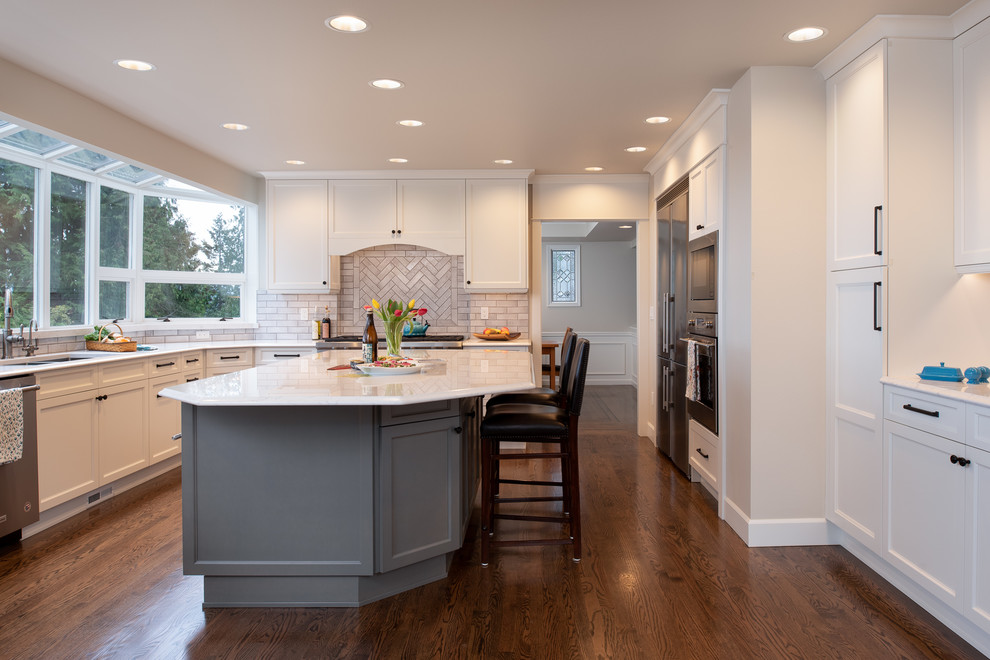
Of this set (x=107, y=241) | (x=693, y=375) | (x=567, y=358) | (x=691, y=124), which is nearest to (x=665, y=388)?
(x=693, y=375)

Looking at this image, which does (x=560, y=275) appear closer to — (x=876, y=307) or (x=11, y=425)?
(x=876, y=307)

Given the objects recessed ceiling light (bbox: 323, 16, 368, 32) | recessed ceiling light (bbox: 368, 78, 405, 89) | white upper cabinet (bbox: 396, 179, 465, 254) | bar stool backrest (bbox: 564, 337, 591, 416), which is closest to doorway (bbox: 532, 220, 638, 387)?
white upper cabinet (bbox: 396, 179, 465, 254)

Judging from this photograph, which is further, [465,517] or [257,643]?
[465,517]

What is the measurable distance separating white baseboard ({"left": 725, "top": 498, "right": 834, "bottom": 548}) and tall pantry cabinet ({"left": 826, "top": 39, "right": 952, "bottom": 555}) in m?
0.18

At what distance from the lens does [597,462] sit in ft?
15.3

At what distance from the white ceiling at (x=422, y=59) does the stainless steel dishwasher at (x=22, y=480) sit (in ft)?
5.41

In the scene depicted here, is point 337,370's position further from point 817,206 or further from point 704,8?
point 817,206

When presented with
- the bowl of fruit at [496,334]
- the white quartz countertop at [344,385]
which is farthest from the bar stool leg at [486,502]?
the bowl of fruit at [496,334]

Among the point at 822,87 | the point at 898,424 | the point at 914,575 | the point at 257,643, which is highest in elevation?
the point at 822,87

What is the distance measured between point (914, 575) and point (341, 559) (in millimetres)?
2220

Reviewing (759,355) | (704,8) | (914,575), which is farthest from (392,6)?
(914,575)

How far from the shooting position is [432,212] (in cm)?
552

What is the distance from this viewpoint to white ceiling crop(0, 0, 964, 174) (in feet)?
8.20

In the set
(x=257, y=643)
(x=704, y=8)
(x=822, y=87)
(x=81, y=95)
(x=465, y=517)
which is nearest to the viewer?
(x=257, y=643)
